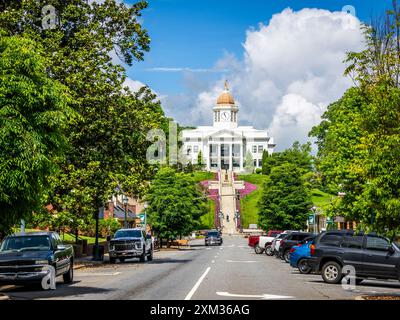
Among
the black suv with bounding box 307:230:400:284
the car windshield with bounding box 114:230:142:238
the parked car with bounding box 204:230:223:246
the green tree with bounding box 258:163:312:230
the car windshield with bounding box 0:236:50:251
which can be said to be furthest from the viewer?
the parked car with bounding box 204:230:223:246

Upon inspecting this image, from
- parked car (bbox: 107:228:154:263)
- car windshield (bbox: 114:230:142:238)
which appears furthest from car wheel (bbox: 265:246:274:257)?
car windshield (bbox: 114:230:142:238)

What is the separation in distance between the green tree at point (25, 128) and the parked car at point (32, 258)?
1.94 meters

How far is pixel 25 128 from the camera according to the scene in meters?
18.9

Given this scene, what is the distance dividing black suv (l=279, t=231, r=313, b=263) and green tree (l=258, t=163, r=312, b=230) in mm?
28933

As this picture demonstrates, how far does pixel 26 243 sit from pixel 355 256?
11.0 metres

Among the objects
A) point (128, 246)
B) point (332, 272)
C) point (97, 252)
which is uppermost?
point (128, 246)

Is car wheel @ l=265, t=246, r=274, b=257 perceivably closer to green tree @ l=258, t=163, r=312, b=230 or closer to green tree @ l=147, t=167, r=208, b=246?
green tree @ l=147, t=167, r=208, b=246

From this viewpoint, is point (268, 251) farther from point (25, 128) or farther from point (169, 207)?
point (25, 128)

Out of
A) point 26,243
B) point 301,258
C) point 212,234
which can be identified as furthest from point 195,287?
point 212,234

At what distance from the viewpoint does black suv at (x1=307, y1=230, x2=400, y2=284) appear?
24156 millimetres

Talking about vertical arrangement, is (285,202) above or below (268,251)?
above

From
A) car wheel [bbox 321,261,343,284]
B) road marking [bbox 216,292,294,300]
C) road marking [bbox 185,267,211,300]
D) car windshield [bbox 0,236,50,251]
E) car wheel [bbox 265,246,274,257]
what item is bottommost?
road marking [bbox 216,292,294,300]

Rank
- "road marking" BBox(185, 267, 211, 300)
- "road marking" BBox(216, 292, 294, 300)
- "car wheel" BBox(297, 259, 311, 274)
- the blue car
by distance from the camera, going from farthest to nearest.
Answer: "car wheel" BBox(297, 259, 311, 274) < the blue car < "road marking" BBox(216, 292, 294, 300) < "road marking" BBox(185, 267, 211, 300)
